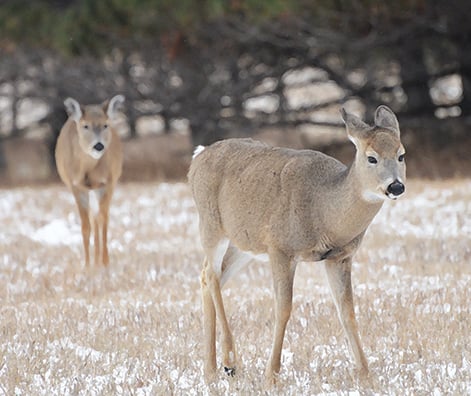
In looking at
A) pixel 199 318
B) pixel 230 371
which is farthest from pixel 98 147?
pixel 230 371

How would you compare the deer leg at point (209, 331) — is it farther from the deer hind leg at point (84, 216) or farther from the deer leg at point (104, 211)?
the deer leg at point (104, 211)

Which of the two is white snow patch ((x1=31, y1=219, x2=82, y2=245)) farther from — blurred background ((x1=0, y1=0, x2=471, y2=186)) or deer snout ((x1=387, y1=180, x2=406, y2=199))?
deer snout ((x1=387, y1=180, x2=406, y2=199))

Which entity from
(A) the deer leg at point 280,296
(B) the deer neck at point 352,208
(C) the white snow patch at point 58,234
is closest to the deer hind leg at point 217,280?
(A) the deer leg at point 280,296

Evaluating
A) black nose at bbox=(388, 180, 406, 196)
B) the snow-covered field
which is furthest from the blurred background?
black nose at bbox=(388, 180, 406, 196)

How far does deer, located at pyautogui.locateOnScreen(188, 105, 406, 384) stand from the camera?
5684mm

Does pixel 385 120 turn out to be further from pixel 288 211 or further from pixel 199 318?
pixel 199 318

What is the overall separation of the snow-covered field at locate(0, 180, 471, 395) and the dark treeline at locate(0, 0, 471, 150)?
4.72 meters

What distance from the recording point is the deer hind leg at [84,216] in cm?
1095

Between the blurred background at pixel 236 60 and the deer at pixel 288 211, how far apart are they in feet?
28.5

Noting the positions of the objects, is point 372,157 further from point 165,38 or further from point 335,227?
point 165,38

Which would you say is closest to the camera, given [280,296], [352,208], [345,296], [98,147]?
[352,208]

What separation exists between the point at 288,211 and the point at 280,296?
1.55ft

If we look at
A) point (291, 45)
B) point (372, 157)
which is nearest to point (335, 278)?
point (372, 157)

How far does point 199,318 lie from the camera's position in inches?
303
